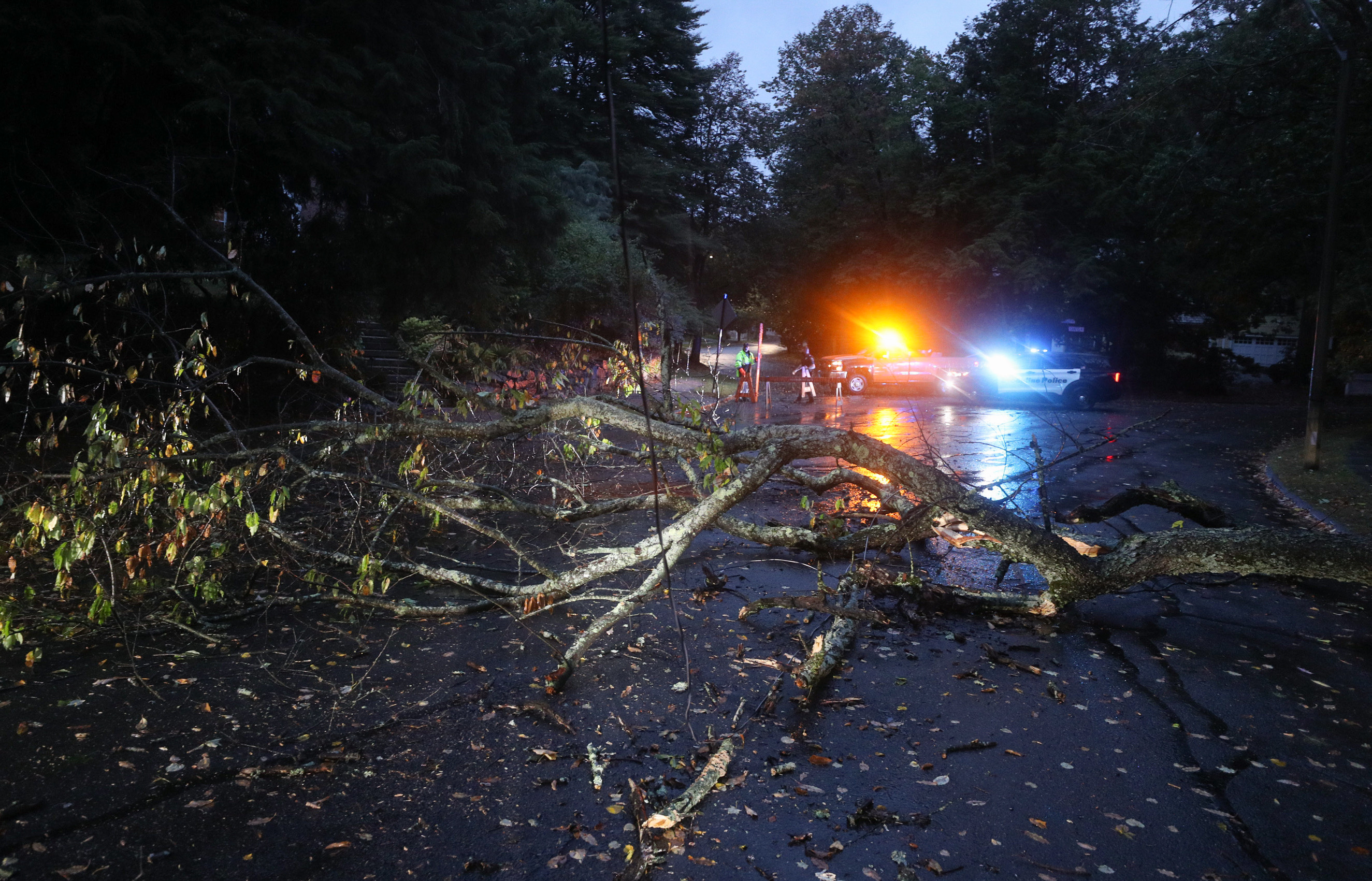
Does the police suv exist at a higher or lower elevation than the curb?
higher

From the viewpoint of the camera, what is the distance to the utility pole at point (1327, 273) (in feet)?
41.5

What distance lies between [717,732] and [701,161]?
39.5 m

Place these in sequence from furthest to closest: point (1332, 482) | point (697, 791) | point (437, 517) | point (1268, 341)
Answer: point (1268, 341) → point (1332, 482) → point (437, 517) → point (697, 791)

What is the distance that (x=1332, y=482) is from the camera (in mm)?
12281

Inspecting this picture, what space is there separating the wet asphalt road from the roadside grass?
4076 mm

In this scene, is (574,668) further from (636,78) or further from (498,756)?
(636,78)

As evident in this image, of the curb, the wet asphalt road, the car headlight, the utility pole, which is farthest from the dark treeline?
the curb

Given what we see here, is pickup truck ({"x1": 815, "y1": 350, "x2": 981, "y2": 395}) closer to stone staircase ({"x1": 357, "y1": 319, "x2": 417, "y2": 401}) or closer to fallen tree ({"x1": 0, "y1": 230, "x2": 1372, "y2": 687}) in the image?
stone staircase ({"x1": 357, "y1": 319, "x2": 417, "y2": 401})

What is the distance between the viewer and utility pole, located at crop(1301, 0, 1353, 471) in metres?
12.6

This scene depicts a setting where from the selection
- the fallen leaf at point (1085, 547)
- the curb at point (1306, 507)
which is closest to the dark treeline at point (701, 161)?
the curb at point (1306, 507)

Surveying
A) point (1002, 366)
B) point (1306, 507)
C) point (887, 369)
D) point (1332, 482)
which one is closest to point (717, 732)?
point (1306, 507)

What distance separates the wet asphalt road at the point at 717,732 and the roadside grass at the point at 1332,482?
4.08 meters

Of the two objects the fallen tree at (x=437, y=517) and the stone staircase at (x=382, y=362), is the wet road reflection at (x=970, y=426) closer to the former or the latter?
the fallen tree at (x=437, y=517)

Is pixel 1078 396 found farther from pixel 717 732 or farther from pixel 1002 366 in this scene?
pixel 717 732
